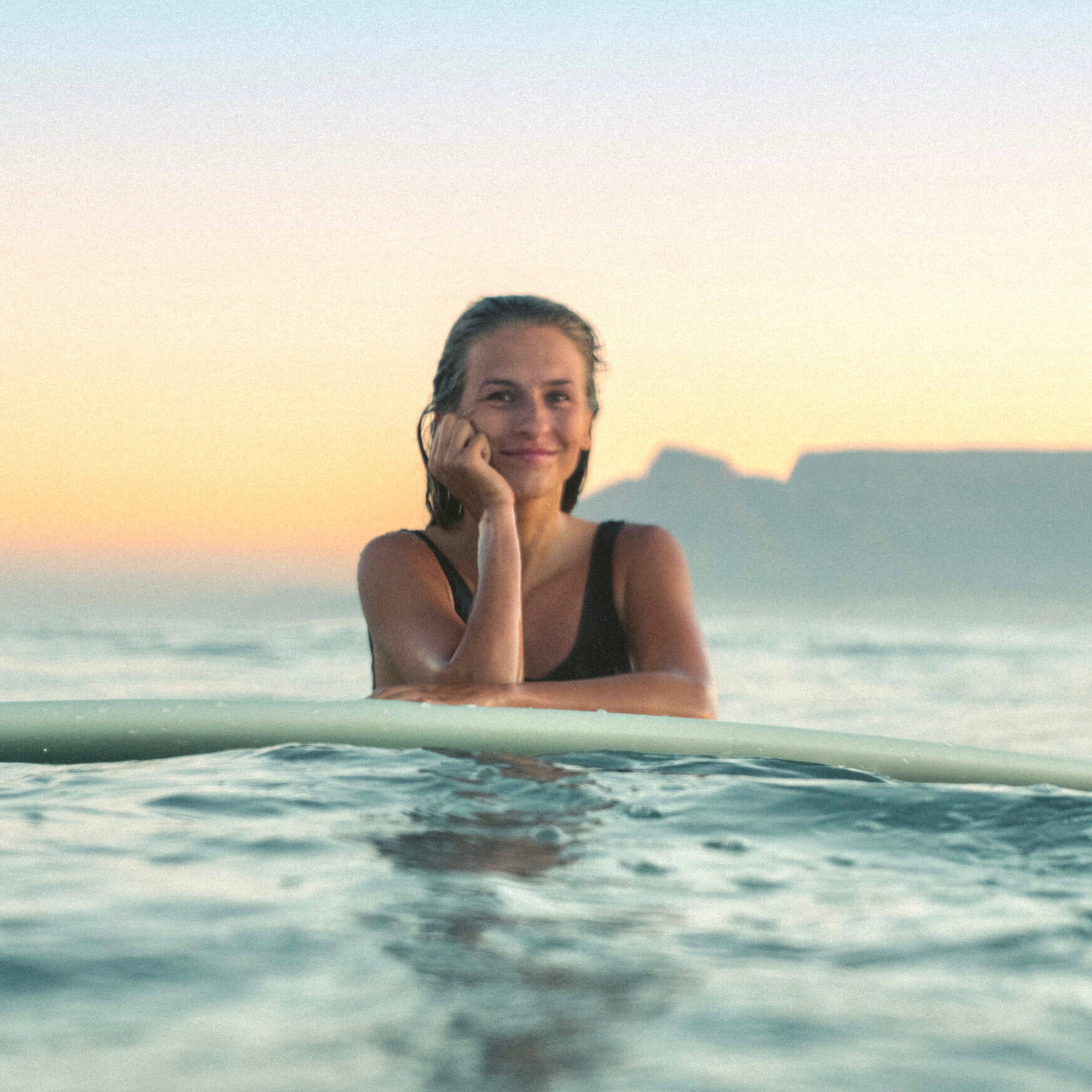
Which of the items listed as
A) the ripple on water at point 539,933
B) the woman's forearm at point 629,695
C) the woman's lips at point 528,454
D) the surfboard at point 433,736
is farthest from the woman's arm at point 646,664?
the ripple on water at point 539,933

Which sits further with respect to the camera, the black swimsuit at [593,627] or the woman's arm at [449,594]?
the black swimsuit at [593,627]

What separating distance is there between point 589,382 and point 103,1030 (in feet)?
7.69

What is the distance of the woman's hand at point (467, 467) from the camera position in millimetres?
2834

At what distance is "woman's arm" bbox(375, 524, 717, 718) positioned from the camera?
8.38ft

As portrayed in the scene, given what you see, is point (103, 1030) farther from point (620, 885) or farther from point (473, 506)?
point (473, 506)

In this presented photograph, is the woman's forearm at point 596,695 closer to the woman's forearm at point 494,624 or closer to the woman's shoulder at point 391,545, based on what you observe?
the woman's forearm at point 494,624

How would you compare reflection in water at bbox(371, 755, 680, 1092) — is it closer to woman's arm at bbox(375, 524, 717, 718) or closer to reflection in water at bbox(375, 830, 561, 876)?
reflection in water at bbox(375, 830, 561, 876)

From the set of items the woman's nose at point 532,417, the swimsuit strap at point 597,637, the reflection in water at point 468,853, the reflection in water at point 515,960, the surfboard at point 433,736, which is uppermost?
the woman's nose at point 532,417

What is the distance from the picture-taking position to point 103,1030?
0.98 metres

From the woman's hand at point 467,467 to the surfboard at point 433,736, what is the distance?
0.66 meters

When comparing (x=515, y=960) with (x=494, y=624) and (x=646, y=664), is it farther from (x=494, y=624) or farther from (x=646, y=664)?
(x=646, y=664)

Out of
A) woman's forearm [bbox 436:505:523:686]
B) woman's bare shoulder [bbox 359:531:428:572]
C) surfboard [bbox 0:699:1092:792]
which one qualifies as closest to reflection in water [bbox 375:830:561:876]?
surfboard [bbox 0:699:1092:792]

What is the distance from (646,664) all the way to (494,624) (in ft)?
1.53

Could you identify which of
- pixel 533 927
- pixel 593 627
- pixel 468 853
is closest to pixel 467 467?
pixel 593 627
